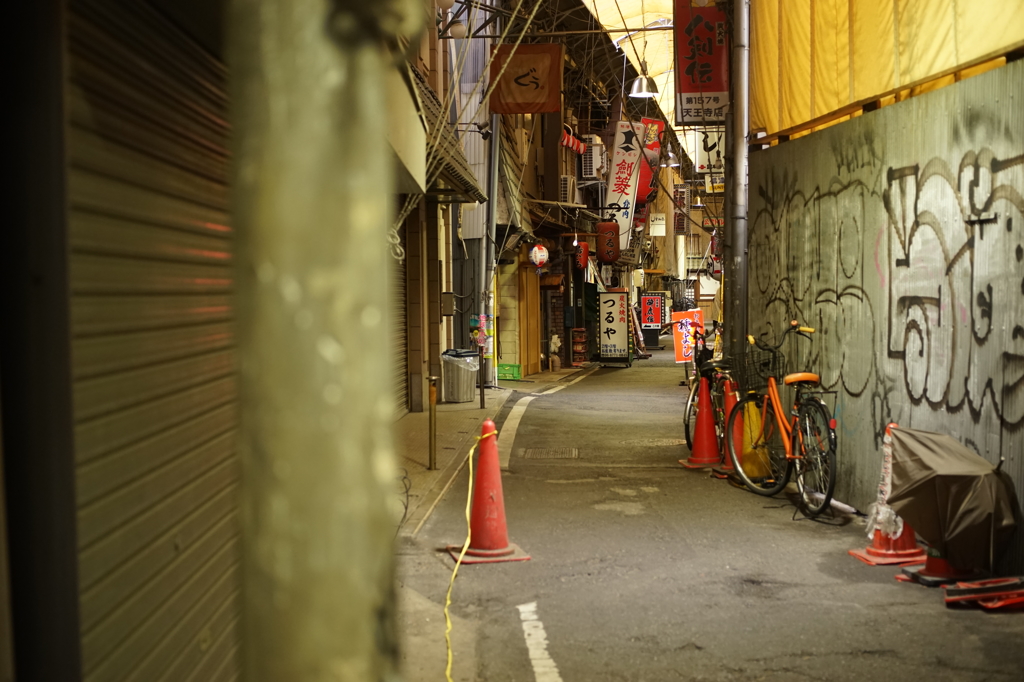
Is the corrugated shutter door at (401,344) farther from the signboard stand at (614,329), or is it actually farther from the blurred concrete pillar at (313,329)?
the blurred concrete pillar at (313,329)

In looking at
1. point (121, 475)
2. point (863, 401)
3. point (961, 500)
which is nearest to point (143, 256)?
point (121, 475)

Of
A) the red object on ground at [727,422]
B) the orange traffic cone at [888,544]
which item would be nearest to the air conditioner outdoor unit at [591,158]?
the red object on ground at [727,422]

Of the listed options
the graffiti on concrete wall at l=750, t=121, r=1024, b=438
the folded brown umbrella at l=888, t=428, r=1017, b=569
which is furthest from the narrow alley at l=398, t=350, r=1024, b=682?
the graffiti on concrete wall at l=750, t=121, r=1024, b=438

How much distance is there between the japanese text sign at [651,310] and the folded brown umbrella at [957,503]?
36.4 metres

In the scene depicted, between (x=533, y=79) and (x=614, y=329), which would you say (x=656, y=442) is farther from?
(x=614, y=329)

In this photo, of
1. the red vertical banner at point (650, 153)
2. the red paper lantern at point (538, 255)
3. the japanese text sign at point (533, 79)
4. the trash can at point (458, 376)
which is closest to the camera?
the japanese text sign at point (533, 79)

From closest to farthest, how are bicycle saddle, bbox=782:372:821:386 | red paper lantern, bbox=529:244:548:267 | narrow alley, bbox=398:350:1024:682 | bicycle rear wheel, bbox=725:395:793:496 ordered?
narrow alley, bbox=398:350:1024:682, bicycle saddle, bbox=782:372:821:386, bicycle rear wheel, bbox=725:395:793:496, red paper lantern, bbox=529:244:548:267

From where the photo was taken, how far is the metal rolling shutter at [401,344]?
55.9 feet

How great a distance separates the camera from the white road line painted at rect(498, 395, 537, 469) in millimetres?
12686

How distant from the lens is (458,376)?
63.6 feet

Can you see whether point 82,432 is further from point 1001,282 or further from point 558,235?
point 558,235

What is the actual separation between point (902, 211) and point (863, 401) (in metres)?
1.88

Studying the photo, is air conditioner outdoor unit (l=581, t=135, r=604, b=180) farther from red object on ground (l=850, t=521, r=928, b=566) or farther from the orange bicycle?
red object on ground (l=850, t=521, r=928, b=566)

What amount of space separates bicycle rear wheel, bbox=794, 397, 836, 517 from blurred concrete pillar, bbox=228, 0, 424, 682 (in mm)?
8236
